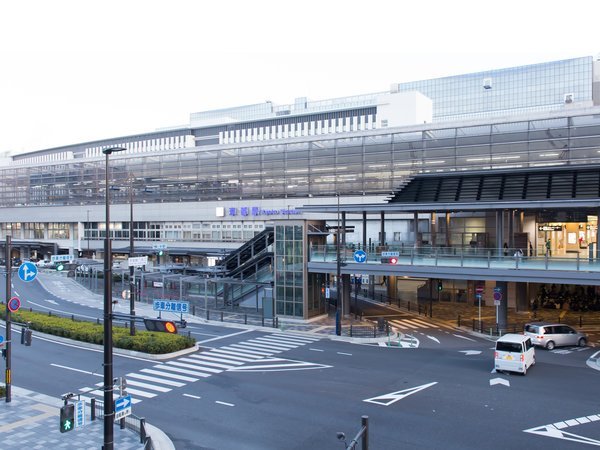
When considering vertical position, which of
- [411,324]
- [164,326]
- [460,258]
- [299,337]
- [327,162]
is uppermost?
[327,162]

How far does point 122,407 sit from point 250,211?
184 feet

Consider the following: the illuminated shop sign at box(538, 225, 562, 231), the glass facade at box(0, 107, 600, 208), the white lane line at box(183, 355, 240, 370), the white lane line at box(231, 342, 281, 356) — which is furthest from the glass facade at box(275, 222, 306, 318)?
the illuminated shop sign at box(538, 225, 562, 231)

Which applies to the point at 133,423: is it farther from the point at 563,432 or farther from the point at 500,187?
the point at 500,187

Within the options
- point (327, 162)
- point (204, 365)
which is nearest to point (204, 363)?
point (204, 365)

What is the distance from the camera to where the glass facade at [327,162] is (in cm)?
5403

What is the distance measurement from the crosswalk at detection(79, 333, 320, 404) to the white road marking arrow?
11520mm

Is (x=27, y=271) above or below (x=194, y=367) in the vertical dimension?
above

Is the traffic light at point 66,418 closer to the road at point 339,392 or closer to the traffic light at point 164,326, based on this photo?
the road at point 339,392

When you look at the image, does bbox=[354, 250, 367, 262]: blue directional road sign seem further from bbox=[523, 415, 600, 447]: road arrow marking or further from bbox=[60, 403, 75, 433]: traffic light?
bbox=[60, 403, 75, 433]: traffic light

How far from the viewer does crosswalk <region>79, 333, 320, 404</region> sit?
21859 mm

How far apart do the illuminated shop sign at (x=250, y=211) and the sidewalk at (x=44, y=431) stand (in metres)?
47.6

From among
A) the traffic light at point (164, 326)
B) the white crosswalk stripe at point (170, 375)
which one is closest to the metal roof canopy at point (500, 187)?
the white crosswalk stripe at point (170, 375)

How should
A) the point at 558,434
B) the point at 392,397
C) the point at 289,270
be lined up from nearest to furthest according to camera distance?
1. the point at 558,434
2. the point at 392,397
3. the point at 289,270

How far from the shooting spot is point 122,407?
14703 millimetres
